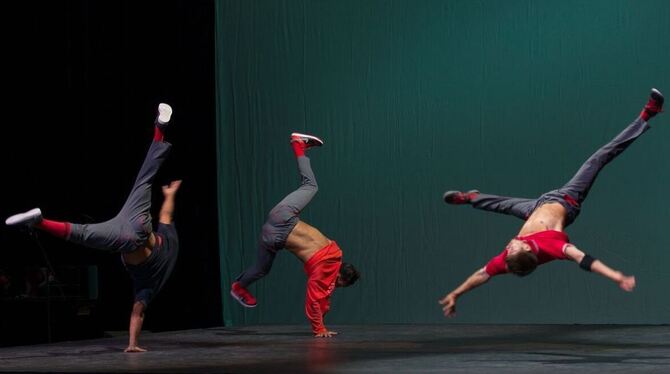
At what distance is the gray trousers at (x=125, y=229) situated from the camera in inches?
276

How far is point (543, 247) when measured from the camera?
21.7 ft

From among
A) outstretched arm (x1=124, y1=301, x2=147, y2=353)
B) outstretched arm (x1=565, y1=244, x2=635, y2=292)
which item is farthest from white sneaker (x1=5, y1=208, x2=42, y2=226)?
outstretched arm (x1=565, y1=244, x2=635, y2=292)

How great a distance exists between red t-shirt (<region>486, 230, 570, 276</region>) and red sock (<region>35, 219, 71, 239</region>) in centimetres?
267

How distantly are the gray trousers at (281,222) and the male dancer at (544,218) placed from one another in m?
1.69

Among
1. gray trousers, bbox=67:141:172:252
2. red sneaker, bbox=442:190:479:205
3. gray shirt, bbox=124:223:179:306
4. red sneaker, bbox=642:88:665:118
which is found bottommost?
gray shirt, bbox=124:223:179:306

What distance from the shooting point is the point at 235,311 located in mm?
10859

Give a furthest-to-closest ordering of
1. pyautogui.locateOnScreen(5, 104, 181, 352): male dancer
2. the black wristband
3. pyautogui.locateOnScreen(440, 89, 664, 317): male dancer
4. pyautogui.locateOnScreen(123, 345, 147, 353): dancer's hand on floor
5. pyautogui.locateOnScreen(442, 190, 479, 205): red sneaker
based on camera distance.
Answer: pyautogui.locateOnScreen(123, 345, 147, 353): dancer's hand on floor, pyautogui.locateOnScreen(442, 190, 479, 205): red sneaker, pyautogui.locateOnScreen(5, 104, 181, 352): male dancer, pyautogui.locateOnScreen(440, 89, 664, 317): male dancer, the black wristband

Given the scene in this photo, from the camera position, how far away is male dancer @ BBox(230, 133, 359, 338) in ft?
27.3

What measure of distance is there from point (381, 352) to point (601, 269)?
1.64 meters

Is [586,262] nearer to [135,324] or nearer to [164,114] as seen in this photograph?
[135,324]

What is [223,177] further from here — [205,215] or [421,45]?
[421,45]

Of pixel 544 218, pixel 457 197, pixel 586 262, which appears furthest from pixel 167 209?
pixel 586 262

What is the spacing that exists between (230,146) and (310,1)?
5.42 ft

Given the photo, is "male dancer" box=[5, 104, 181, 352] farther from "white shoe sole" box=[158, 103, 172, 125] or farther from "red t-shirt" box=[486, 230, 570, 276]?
"red t-shirt" box=[486, 230, 570, 276]
